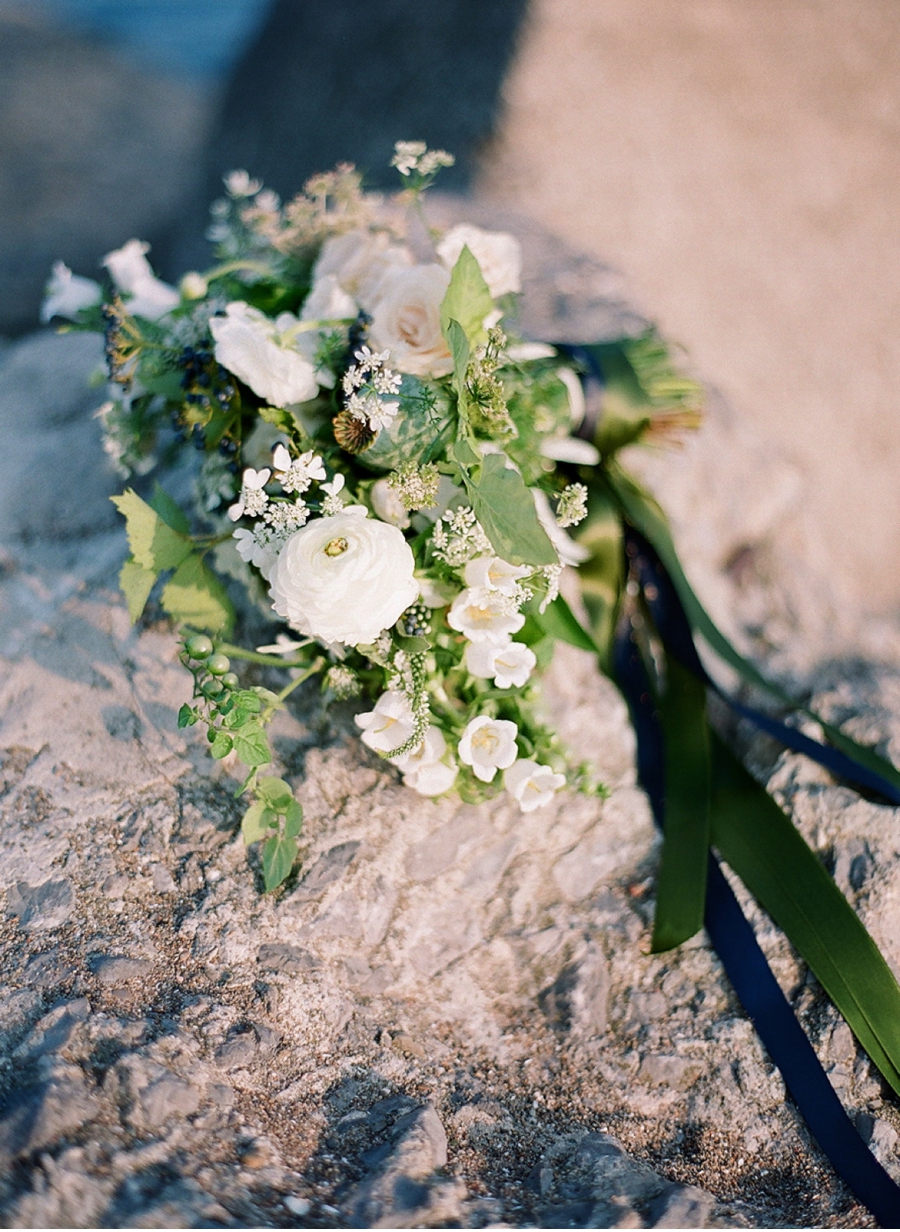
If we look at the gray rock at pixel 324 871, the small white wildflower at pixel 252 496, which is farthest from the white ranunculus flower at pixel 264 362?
the gray rock at pixel 324 871

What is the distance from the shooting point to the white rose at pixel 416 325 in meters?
1.45

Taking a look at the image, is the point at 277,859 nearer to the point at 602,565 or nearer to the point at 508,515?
A: the point at 508,515

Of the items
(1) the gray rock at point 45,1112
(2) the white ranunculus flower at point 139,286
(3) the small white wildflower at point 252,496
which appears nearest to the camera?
(1) the gray rock at point 45,1112

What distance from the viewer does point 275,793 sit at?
1388mm

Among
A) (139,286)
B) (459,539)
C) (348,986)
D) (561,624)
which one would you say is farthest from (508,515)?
(139,286)

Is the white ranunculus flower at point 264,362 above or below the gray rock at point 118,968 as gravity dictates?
above

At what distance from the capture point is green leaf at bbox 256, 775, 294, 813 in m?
1.38

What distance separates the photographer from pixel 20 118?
16.1 ft

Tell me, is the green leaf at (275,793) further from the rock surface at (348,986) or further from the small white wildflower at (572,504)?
the small white wildflower at (572,504)

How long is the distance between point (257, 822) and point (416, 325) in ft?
2.94

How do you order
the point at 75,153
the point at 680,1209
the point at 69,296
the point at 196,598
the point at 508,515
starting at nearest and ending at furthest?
1. the point at 680,1209
2. the point at 508,515
3. the point at 196,598
4. the point at 69,296
5. the point at 75,153

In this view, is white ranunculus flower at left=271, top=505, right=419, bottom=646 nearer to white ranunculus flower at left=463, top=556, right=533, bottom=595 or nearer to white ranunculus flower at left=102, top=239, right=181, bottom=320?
white ranunculus flower at left=463, top=556, right=533, bottom=595

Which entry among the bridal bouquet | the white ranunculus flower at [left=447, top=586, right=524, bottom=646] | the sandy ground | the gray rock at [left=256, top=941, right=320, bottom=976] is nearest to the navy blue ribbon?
the bridal bouquet

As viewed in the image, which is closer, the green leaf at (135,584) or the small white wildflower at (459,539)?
the small white wildflower at (459,539)
